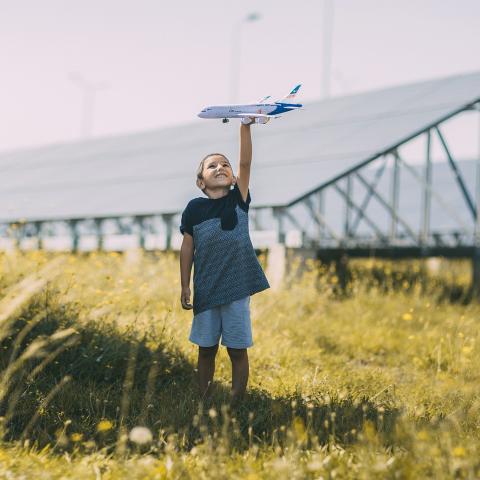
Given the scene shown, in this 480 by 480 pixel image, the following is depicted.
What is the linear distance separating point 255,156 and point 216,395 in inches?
402

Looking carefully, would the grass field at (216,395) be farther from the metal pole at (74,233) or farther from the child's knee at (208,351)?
the metal pole at (74,233)

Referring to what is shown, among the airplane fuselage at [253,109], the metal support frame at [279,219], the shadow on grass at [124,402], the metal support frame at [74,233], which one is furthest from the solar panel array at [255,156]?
the airplane fuselage at [253,109]

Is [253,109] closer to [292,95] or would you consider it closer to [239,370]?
[292,95]

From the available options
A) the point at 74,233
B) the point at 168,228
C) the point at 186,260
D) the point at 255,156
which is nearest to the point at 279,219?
the point at 168,228

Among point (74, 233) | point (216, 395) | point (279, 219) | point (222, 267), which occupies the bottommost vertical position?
point (216, 395)

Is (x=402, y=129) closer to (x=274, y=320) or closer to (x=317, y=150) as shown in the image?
(x=317, y=150)

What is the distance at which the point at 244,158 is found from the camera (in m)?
3.99

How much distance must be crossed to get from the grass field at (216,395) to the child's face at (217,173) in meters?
0.94

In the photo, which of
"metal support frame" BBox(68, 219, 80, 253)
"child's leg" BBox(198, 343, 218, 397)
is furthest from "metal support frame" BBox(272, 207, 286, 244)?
"child's leg" BBox(198, 343, 218, 397)

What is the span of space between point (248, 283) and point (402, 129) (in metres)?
7.88

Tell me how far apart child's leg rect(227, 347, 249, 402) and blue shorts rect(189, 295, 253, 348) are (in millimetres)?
74

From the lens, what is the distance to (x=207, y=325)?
13.0ft

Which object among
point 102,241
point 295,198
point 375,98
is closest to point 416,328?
point 295,198

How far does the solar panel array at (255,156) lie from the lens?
1113 centimetres
